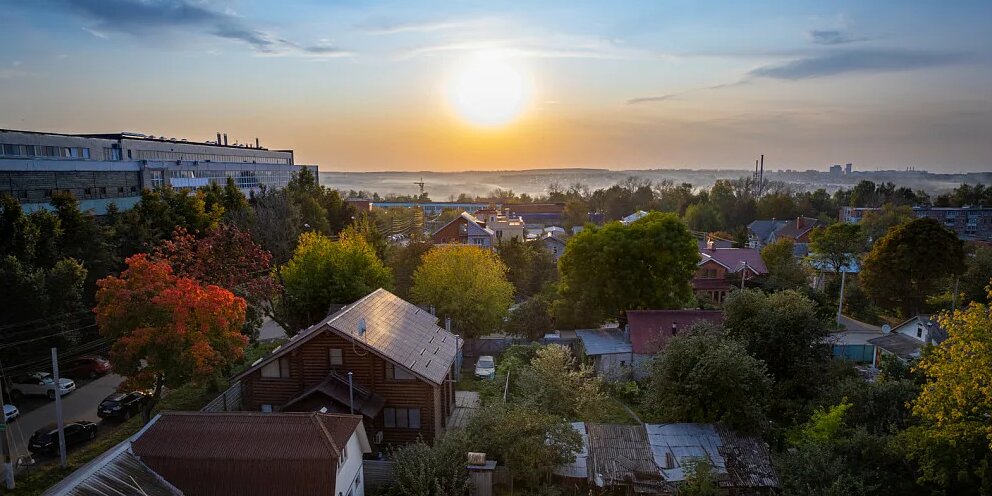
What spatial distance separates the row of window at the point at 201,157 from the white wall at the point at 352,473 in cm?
5006

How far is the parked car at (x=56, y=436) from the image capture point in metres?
19.0

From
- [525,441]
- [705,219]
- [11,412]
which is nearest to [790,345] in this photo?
[525,441]

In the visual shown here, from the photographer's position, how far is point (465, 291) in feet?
108

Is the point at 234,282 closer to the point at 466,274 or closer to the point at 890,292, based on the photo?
the point at 466,274

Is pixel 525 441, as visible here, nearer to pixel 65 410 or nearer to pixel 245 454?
pixel 245 454

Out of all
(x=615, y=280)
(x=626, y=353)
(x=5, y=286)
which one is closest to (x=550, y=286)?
(x=615, y=280)

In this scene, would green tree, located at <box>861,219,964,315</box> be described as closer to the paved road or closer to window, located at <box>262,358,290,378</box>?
window, located at <box>262,358,290,378</box>

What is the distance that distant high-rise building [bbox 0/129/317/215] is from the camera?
3409cm

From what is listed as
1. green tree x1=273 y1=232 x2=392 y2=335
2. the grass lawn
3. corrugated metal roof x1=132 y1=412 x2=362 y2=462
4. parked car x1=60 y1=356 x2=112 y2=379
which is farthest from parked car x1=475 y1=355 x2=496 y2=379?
parked car x1=60 y1=356 x2=112 y2=379

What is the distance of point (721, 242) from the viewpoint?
64125mm

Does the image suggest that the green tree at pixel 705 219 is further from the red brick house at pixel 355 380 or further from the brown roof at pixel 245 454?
the brown roof at pixel 245 454

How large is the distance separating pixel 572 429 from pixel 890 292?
1404 inches

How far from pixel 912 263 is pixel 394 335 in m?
37.0

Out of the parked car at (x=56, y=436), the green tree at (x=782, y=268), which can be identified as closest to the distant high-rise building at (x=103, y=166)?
the parked car at (x=56, y=436)
